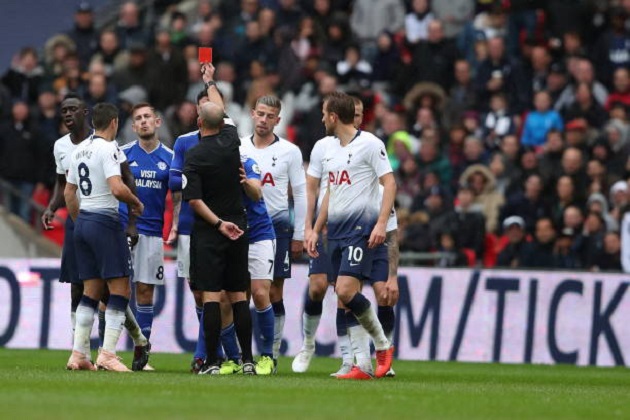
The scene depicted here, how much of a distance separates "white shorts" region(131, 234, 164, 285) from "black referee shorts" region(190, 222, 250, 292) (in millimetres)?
A: 1396

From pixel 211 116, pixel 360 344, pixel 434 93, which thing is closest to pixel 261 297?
pixel 360 344

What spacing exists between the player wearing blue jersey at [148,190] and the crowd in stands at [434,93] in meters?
6.16

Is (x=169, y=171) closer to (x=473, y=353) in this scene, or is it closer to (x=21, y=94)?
(x=473, y=353)

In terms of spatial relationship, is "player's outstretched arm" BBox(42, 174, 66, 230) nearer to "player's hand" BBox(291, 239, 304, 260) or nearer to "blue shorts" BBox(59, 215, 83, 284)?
"blue shorts" BBox(59, 215, 83, 284)

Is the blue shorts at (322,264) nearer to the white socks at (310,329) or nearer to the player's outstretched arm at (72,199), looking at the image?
the white socks at (310,329)

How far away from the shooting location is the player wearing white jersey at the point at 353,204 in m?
15.6

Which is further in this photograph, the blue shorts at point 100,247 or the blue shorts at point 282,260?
the blue shorts at point 282,260

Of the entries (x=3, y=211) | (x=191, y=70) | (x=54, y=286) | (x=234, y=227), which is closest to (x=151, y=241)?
(x=234, y=227)

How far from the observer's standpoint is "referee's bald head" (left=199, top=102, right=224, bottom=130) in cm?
1531

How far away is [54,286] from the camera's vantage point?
73.7ft

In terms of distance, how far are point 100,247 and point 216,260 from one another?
3.73 feet

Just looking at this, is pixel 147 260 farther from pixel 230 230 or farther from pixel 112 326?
pixel 230 230

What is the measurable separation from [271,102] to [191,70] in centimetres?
1069

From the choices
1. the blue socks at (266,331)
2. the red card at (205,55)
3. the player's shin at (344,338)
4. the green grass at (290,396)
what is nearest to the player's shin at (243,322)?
the green grass at (290,396)
